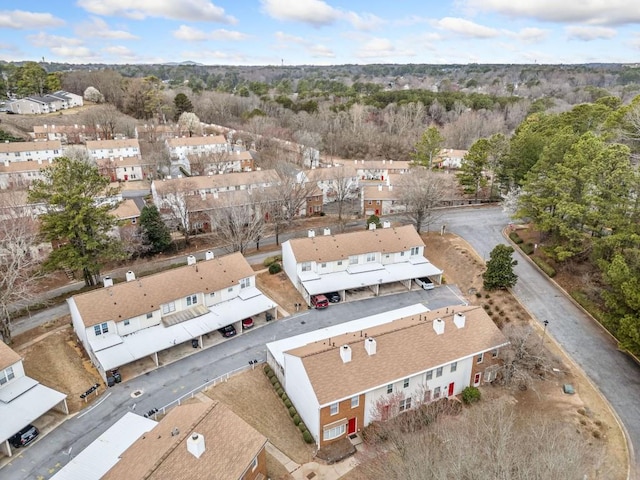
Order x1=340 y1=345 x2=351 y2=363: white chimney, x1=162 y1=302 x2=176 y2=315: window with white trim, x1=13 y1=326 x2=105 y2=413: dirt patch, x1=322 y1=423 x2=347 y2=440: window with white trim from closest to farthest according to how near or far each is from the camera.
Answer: x1=322 y1=423 x2=347 y2=440: window with white trim, x1=340 y1=345 x2=351 y2=363: white chimney, x1=13 y1=326 x2=105 y2=413: dirt patch, x1=162 y1=302 x2=176 y2=315: window with white trim

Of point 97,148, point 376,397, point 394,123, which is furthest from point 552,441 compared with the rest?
point 394,123

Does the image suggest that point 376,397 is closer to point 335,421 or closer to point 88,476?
point 335,421

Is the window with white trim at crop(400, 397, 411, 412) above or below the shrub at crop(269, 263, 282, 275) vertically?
below

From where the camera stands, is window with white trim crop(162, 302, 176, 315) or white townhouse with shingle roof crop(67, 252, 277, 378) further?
window with white trim crop(162, 302, 176, 315)

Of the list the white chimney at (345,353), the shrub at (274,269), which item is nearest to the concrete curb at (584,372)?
the white chimney at (345,353)

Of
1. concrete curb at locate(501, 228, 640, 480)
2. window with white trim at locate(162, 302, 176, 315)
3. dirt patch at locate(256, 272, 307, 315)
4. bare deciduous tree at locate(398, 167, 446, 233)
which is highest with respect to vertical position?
bare deciduous tree at locate(398, 167, 446, 233)

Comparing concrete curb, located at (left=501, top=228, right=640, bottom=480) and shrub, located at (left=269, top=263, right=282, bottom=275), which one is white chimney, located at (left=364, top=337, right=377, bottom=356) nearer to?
concrete curb, located at (left=501, top=228, right=640, bottom=480)

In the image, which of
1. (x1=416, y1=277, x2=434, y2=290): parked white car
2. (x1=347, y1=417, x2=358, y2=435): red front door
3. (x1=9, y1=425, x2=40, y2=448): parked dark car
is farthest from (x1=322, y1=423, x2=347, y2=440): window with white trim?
(x1=416, y1=277, x2=434, y2=290): parked white car
